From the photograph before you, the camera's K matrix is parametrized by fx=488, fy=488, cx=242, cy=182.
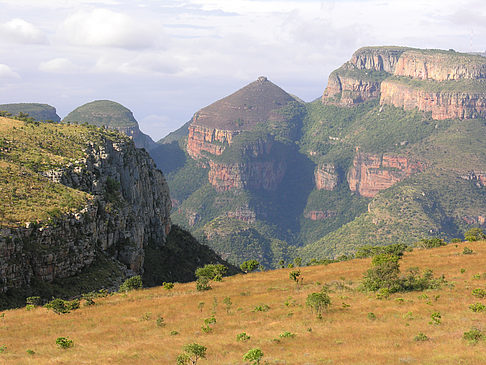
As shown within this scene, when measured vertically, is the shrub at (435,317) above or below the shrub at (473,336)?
below

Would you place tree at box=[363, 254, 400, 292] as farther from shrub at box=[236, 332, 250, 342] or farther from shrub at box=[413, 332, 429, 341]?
shrub at box=[236, 332, 250, 342]

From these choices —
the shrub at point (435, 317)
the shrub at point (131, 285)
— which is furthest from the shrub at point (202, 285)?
the shrub at point (435, 317)

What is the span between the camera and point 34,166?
275 feet

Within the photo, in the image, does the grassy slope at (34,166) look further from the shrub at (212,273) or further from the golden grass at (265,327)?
the shrub at (212,273)

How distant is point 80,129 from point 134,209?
26096 mm

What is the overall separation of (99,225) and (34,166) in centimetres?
1509

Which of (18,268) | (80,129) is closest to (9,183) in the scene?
(18,268)

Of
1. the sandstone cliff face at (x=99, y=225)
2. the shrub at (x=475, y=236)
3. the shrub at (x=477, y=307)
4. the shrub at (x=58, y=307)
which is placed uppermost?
the sandstone cliff face at (x=99, y=225)

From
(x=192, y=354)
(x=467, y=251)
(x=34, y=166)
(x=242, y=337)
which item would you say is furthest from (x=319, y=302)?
(x=34, y=166)

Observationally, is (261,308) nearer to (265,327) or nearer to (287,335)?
(265,327)

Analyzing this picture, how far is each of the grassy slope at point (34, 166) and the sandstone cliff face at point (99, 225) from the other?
2.08 metres

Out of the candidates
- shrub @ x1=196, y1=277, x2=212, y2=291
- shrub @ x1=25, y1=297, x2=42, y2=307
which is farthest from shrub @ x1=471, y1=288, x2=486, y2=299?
shrub @ x1=25, y1=297, x2=42, y2=307

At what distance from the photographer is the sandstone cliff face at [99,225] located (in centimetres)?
6500

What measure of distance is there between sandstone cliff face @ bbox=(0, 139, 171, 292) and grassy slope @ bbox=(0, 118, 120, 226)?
208 cm
